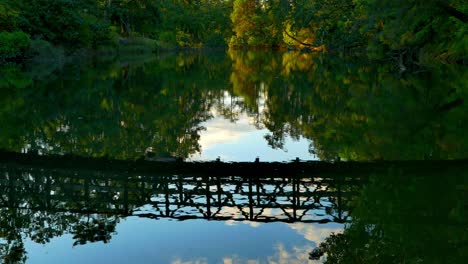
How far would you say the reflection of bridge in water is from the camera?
13.8 m

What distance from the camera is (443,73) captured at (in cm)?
4784

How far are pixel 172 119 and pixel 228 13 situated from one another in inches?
6270

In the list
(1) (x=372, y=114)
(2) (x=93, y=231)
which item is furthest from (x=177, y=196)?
(1) (x=372, y=114)

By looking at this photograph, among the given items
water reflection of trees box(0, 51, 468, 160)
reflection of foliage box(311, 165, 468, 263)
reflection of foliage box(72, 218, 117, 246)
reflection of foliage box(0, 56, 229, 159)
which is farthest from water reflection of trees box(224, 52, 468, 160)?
reflection of foliage box(72, 218, 117, 246)

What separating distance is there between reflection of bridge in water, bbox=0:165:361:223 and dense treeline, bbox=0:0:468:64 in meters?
34.7

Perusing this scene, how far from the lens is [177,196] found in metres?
15.7

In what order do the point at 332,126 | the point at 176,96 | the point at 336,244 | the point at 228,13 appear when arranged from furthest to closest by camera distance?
the point at 228,13 < the point at 176,96 < the point at 332,126 < the point at 336,244

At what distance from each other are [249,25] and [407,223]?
156 m

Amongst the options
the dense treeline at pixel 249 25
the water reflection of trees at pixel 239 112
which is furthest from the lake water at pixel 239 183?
the dense treeline at pixel 249 25

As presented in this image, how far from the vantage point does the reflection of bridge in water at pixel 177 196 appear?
13781 millimetres

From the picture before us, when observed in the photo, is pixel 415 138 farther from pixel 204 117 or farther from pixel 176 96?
pixel 176 96

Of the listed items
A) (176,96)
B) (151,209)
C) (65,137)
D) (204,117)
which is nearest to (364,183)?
(151,209)

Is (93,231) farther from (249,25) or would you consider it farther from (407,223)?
(249,25)

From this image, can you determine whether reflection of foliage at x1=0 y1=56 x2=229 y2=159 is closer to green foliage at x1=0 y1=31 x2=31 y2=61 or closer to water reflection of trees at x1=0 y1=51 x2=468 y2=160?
water reflection of trees at x1=0 y1=51 x2=468 y2=160
